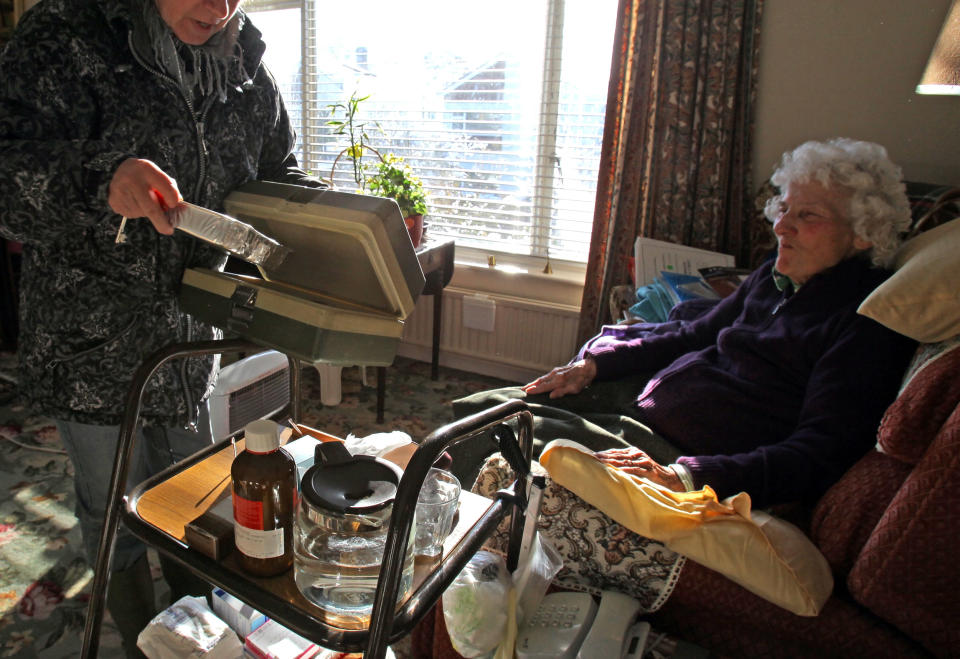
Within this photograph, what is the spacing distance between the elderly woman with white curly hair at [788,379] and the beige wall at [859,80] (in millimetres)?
763

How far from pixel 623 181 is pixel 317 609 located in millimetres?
2193

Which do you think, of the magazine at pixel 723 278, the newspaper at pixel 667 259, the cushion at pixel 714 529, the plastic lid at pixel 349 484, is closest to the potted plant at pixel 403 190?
the newspaper at pixel 667 259

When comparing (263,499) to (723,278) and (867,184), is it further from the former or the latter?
(723,278)

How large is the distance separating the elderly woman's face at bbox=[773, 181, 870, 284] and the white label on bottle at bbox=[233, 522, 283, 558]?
4.55ft

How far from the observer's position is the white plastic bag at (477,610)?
3.00ft

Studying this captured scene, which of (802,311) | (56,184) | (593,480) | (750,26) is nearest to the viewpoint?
(56,184)

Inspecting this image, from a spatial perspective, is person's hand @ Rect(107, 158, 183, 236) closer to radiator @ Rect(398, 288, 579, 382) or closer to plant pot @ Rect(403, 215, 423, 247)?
plant pot @ Rect(403, 215, 423, 247)

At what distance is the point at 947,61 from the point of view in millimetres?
1543

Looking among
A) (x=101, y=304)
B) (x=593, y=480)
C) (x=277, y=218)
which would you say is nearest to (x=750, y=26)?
(x=593, y=480)

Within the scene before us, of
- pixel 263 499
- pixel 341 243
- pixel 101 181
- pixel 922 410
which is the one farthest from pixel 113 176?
pixel 922 410

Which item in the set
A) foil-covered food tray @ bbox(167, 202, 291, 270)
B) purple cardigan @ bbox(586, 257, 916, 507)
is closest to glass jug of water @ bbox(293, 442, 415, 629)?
foil-covered food tray @ bbox(167, 202, 291, 270)

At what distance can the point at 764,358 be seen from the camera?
1.54 meters

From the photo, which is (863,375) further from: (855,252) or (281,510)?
(281,510)

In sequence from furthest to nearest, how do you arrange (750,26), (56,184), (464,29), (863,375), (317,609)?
(464,29)
(750,26)
(863,375)
(56,184)
(317,609)
